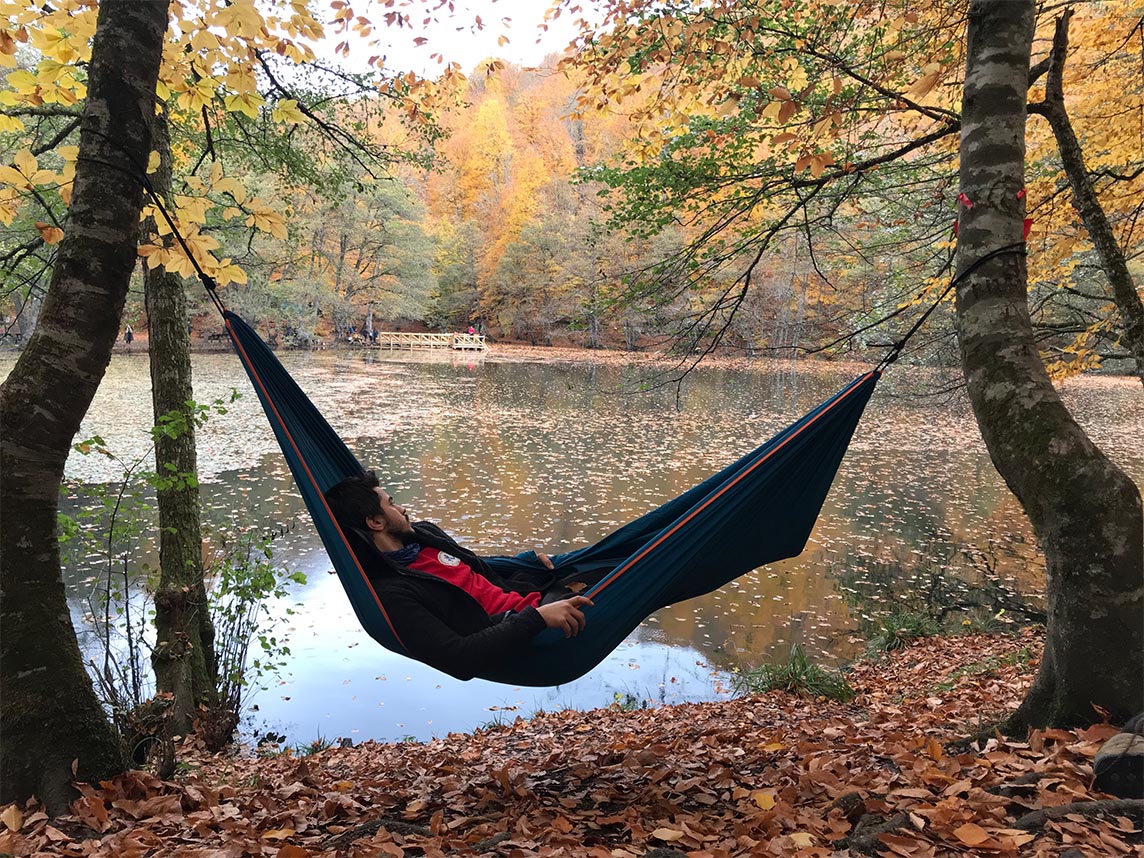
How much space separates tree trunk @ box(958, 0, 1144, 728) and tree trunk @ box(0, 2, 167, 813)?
196 centimetres

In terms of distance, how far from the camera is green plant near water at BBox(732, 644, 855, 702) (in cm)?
318

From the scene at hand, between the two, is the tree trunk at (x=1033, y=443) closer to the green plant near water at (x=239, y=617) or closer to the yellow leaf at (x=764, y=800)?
the yellow leaf at (x=764, y=800)

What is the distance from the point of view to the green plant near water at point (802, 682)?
3.18 metres

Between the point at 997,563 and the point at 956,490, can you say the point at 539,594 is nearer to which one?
the point at 997,563

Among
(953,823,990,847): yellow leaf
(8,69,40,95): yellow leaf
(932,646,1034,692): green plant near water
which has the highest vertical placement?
(8,69,40,95): yellow leaf

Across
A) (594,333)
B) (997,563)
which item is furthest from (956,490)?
(594,333)

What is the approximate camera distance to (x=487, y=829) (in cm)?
151

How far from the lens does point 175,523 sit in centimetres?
312

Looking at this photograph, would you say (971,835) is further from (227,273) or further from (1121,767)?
(227,273)

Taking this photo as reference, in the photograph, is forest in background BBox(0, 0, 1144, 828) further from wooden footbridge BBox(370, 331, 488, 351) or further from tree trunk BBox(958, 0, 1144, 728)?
wooden footbridge BBox(370, 331, 488, 351)

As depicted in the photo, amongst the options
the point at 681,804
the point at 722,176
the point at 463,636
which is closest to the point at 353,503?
the point at 463,636

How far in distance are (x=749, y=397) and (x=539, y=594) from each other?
536 inches

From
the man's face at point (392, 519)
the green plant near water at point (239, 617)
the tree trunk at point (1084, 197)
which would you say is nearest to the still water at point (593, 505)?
the green plant near water at point (239, 617)

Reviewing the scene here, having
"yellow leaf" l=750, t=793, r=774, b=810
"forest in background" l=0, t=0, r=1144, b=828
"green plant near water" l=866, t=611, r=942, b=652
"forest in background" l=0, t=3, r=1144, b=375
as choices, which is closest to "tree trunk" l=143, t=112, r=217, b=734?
"forest in background" l=0, t=0, r=1144, b=828
